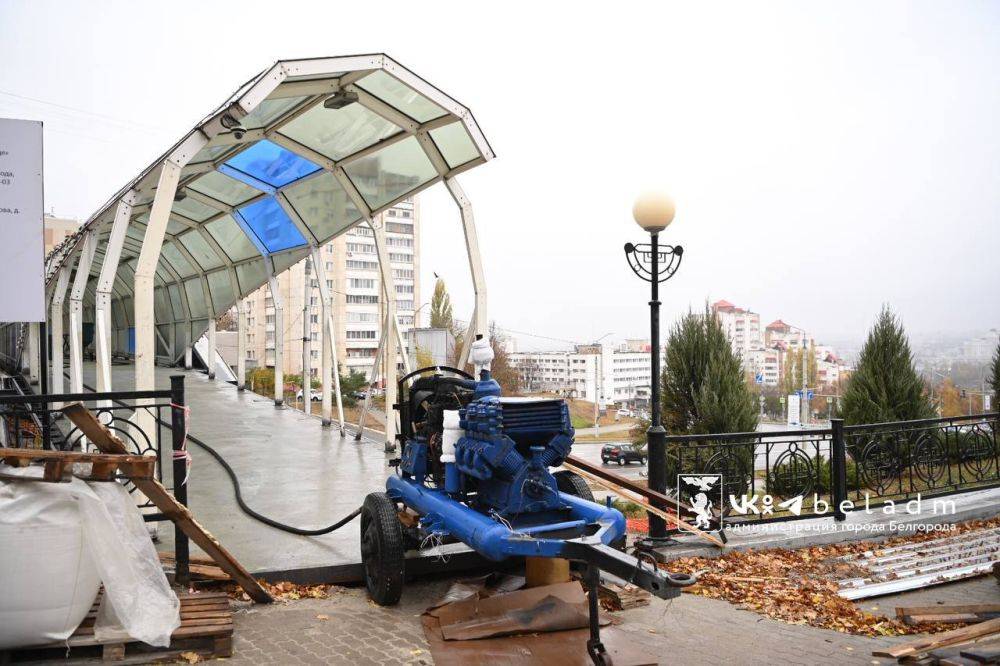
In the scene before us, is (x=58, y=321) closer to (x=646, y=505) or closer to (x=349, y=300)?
(x=646, y=505)

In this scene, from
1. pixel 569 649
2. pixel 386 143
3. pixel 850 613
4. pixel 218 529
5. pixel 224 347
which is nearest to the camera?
pixel 569 649

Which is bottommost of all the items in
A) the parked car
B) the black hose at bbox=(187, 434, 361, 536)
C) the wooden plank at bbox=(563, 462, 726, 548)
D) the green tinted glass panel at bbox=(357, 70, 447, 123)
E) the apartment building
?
the parked car

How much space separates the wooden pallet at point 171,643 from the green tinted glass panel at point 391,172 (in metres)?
6.71

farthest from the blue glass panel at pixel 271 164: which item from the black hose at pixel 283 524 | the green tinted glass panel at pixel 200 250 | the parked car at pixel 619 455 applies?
the parked car at pixel 619 455

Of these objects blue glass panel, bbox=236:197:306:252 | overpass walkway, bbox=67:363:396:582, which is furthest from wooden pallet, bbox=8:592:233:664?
blue glass panel, bbox=236:197:306:252

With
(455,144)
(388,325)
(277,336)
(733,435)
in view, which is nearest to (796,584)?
(733,435)

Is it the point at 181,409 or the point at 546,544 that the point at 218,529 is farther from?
the point at 546,544

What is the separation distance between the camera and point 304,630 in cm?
452

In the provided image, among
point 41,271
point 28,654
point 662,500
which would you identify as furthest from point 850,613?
point 41,271

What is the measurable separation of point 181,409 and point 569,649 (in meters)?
3.22

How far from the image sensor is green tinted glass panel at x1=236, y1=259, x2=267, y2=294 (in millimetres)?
16438

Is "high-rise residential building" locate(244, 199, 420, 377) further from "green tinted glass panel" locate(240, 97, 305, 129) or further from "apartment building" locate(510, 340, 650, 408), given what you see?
"green tinted glass panel" locate(240, 97, 305, 129)

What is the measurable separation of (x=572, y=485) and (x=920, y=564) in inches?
126

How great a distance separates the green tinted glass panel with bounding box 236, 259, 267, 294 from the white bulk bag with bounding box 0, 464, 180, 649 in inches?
498
